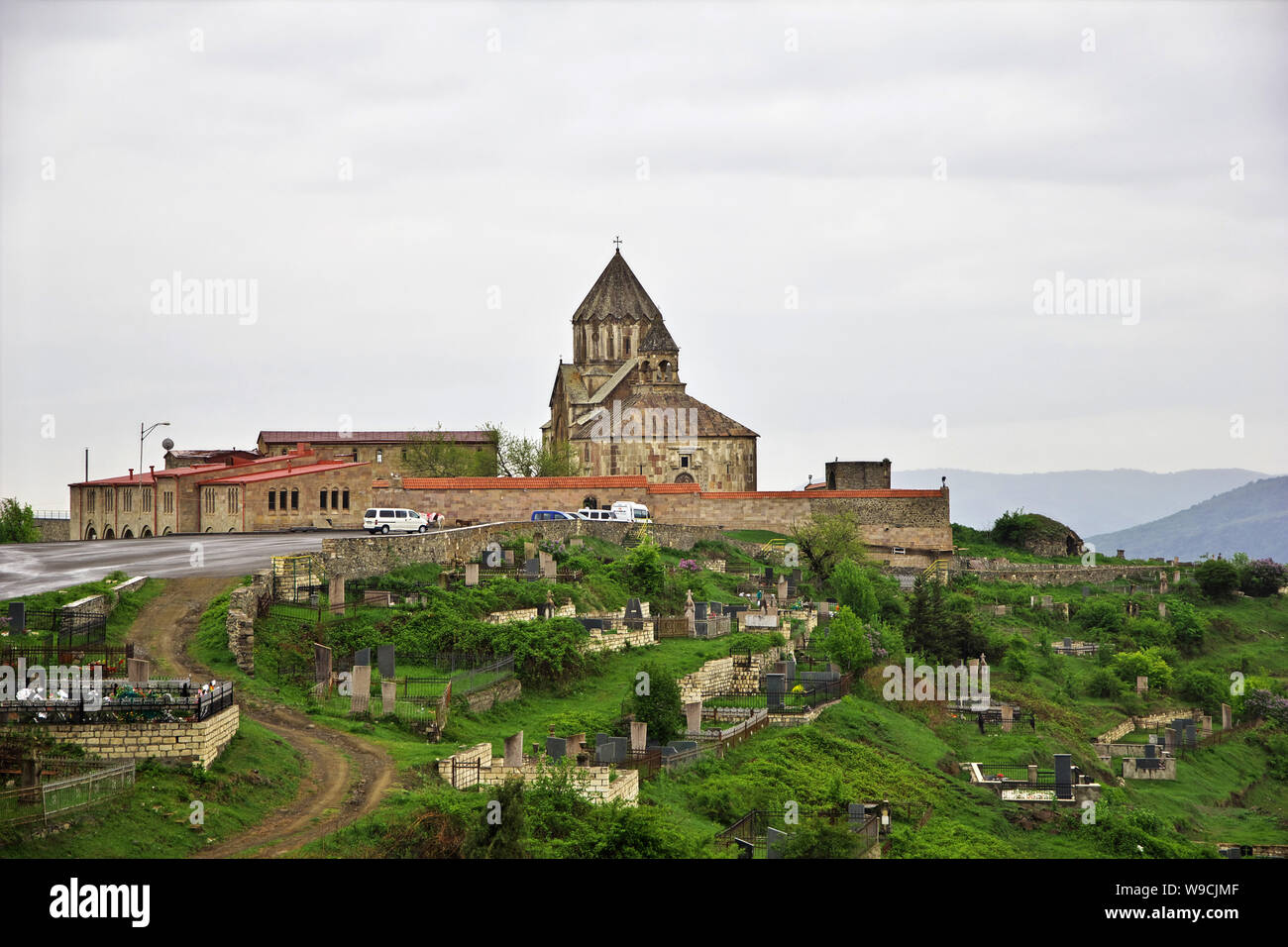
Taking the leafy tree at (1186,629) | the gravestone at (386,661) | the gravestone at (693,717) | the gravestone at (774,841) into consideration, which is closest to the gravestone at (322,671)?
the gravestone at (386,661)

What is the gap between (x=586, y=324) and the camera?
83750 mm

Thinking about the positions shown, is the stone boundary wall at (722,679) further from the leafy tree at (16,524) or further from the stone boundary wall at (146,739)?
the leafy tree at (16,524)

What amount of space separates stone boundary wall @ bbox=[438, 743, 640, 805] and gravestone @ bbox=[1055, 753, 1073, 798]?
12.7 metres

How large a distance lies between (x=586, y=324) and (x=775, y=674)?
51.3 metres

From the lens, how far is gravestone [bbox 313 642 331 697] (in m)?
27.9

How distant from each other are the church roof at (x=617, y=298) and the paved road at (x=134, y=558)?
38374 millimetres

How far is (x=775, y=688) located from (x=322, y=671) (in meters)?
10.3

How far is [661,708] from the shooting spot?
28391 mm

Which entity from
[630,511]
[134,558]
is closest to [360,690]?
[134,558]

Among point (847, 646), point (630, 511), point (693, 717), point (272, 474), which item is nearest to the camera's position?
point (693, 717)

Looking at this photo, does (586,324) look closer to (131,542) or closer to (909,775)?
(131,542)

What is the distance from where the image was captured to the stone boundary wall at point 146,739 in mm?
20766

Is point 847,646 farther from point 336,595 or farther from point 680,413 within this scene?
point 680,413
